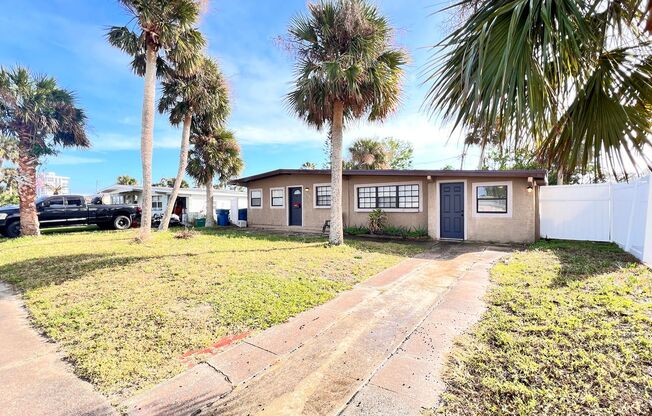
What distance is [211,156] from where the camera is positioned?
15391mm

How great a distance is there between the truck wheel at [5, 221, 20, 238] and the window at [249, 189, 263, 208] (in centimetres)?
991

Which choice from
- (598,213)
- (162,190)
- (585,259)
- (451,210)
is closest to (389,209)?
(451,210)

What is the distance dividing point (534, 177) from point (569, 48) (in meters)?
8.09

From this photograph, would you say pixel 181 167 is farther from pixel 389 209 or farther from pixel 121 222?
pixel 389 209

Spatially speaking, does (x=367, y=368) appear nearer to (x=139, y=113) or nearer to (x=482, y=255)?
(x=482, y=255)

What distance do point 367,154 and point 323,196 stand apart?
926cm

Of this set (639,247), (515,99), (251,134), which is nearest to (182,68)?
(251,134)

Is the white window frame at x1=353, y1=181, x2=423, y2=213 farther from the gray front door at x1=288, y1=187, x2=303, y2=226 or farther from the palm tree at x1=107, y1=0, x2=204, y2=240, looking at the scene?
the palm tree at x1=107, y1=0, x2=204, y2=240

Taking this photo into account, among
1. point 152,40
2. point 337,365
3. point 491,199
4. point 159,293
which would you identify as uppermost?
point 152,40

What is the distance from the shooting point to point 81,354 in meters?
2.95

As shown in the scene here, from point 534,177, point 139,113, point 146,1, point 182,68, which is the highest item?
point 146,1

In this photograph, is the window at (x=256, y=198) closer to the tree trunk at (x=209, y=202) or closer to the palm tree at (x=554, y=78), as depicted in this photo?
the tree trunk at (x=209, y=202)

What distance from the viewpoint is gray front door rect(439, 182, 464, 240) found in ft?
34.1

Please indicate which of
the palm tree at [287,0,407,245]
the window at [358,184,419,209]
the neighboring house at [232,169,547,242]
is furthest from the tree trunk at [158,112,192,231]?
the window at [358,184,419,209]
